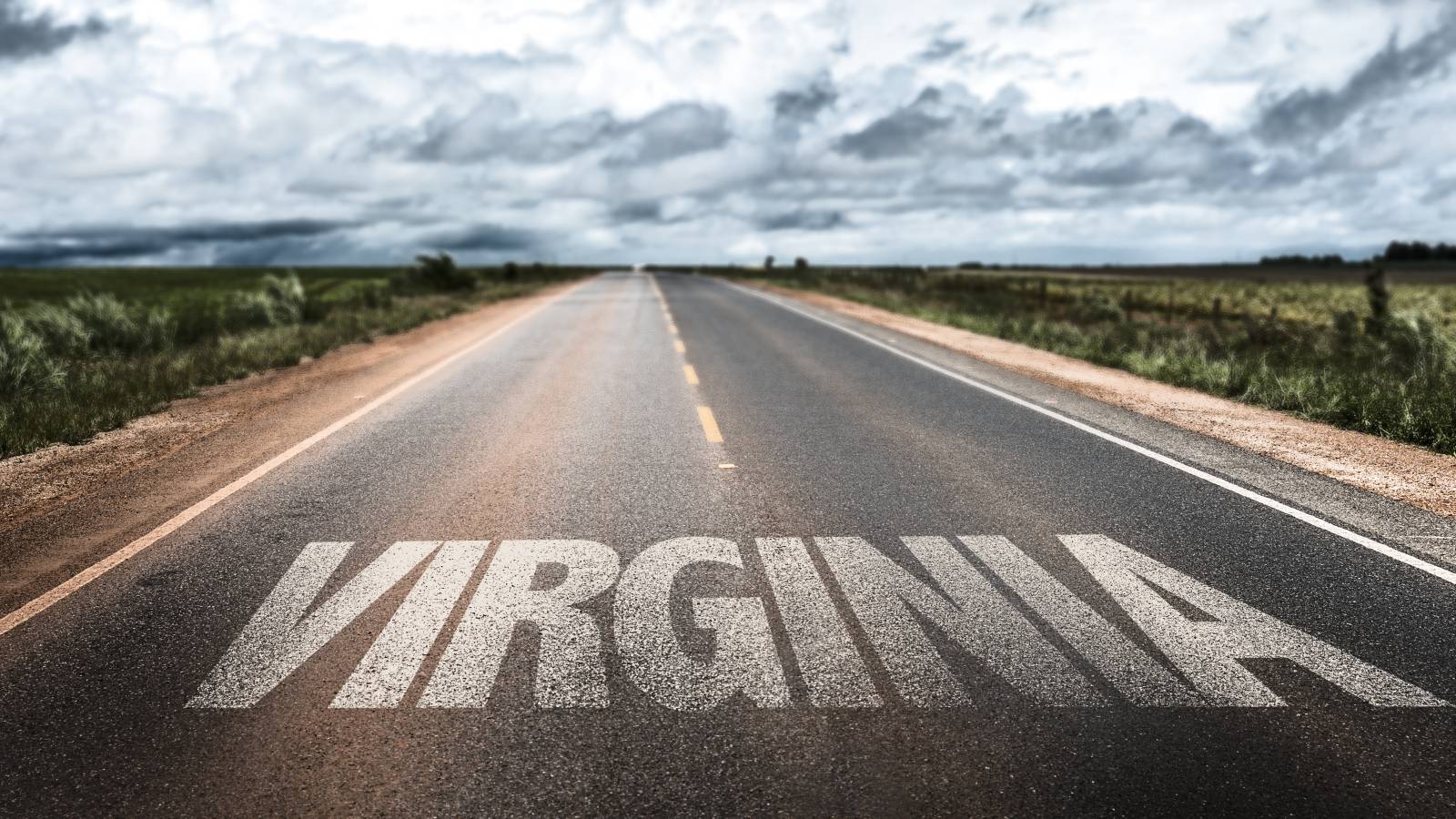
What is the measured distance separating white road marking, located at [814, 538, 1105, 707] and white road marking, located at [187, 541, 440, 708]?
2.28 meters

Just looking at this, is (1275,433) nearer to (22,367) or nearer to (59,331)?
(22,367)

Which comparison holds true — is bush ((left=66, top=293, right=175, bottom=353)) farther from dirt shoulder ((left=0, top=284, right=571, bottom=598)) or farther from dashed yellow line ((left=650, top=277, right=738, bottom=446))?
dashed yellow line ((left=650, top=277, right=738, bottom=446))

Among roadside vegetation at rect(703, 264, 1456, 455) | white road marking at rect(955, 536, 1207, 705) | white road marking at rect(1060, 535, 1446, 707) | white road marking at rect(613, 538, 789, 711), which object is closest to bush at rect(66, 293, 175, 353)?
white road marking at rect(613, 538, 789, 711)

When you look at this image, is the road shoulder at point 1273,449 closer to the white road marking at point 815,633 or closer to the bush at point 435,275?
the white road marking at point 815,633

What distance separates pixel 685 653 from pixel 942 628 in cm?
114

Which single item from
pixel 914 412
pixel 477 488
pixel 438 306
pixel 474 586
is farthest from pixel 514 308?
pixel 474 586

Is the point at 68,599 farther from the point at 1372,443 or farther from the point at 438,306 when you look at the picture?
the point at 438,306

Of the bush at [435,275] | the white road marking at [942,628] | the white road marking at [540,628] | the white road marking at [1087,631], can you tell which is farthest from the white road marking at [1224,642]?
the bush at [435,275]

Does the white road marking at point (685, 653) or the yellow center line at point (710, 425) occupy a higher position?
the white road marking at point (685, 653)

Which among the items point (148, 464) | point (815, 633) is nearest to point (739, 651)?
point (815, 633)

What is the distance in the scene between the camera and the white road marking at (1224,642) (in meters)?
3.54

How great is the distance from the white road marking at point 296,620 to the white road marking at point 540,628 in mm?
514

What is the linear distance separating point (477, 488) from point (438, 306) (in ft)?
87.4

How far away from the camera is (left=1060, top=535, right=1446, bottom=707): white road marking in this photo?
11.6 feet
